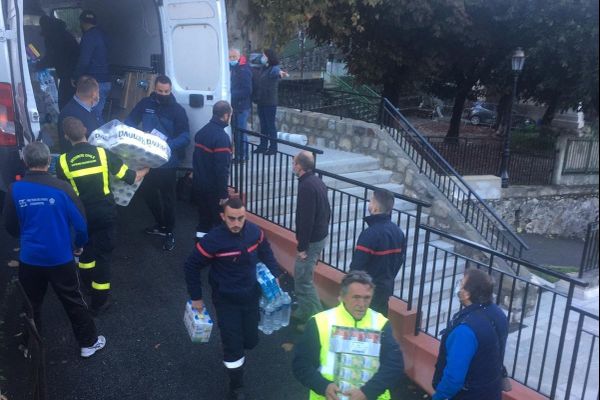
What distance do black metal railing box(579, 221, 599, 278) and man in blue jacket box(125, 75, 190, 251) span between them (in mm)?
4632

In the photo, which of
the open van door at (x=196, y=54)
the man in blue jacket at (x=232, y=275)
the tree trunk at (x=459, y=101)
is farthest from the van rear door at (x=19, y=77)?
the tree trunk at (x=459, y=101)

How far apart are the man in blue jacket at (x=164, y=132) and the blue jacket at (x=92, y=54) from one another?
1.42 metres

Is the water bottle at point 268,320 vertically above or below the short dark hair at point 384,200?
below

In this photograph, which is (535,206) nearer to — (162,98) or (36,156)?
(162,98)

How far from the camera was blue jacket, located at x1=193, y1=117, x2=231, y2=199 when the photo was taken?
5.20 m

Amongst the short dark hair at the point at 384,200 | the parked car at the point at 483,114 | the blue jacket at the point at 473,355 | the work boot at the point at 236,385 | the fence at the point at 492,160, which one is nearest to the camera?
the blue jacket at the point at 473,355

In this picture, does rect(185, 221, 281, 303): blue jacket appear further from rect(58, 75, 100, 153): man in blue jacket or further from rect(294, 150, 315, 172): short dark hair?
rect(58, 75, 100, 153): man in blue jacket

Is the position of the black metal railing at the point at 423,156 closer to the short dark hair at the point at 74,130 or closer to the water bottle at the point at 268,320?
the water bottle at the point at 268,320

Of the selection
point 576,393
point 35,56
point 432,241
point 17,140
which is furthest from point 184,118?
point 576,393

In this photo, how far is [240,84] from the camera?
290 inches

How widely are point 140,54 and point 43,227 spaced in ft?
14.0

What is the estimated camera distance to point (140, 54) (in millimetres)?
7305

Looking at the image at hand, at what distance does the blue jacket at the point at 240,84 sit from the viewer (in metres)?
7.33

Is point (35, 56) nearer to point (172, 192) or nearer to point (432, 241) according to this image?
point (172, 192)
